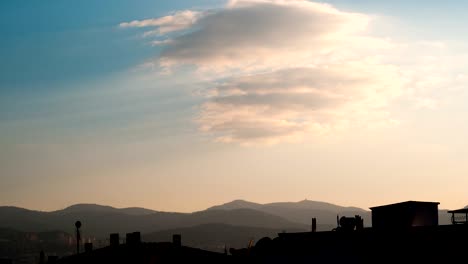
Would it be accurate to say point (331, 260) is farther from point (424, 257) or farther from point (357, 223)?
point (424, 257)

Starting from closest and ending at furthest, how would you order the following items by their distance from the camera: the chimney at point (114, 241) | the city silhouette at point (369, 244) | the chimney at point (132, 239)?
1. the city silhouette at point (369, 244)
2. the chimney at point (132, 239)
3. the chimney at point (114, 241)

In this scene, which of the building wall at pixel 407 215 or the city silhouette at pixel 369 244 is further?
the building wall at pixel 407 215

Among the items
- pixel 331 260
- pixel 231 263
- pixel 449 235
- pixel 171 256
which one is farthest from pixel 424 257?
pixel 171 256

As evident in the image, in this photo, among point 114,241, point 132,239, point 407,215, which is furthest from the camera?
point 114,241

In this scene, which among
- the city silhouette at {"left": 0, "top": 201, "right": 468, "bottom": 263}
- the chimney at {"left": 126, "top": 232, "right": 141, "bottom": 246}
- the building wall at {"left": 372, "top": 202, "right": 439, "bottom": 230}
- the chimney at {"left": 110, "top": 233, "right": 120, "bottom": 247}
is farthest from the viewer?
the chimney at {"left": 110, "top": 233, "right": 120, "bottom": 247}

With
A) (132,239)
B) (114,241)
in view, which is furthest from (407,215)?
(114,241)

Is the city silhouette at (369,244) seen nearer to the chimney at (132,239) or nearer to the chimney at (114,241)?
the chimney at (132,239)

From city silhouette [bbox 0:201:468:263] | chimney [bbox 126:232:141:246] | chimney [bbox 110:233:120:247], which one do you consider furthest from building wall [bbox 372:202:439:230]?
chimney [bbox 110:233:120:247]

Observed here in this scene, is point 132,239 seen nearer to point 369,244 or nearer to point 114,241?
point 114,241

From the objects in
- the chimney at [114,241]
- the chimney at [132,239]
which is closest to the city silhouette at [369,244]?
the chimney at [132,239]

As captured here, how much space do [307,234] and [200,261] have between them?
16.9 metres

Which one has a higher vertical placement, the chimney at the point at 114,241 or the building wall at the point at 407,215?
the building wall at the point at 407,215

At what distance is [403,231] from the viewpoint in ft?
Result: 167

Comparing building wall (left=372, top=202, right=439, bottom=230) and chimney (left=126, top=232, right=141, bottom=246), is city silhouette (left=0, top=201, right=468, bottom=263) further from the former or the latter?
chimney (left=126, top=232, right=141, bottom=246)
